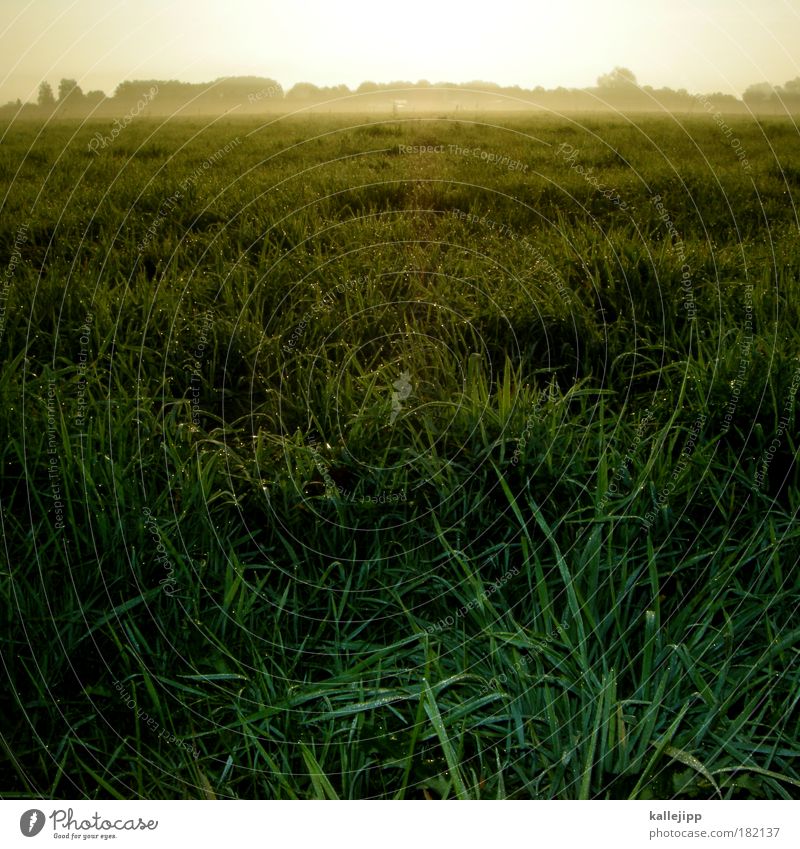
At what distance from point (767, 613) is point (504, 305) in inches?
44.8

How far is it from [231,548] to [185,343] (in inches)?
31.8

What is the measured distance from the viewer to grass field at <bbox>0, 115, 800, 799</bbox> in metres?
1.37

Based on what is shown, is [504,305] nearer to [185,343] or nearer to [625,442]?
[625,442]

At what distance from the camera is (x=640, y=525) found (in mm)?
1682

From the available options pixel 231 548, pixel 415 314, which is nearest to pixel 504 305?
pixel 415 314

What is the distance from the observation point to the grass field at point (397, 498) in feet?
4.50

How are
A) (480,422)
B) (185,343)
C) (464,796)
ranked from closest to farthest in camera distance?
1. (464,796)
2. (480,422)
3. (185,343)

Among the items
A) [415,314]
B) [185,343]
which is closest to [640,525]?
[415,314]

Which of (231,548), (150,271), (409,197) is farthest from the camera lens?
(409,197)

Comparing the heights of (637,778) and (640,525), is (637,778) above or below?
below

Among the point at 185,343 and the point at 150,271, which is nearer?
the point at 185,343

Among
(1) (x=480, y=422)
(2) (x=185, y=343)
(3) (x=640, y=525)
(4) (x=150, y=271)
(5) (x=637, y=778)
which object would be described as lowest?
(5) (x=637, y=778)

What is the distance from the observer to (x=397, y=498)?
5.85 ft
